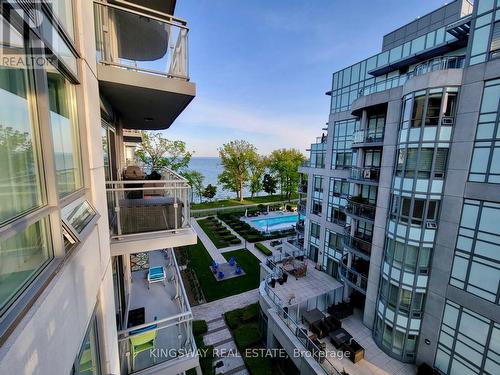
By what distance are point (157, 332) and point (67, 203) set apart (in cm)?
613

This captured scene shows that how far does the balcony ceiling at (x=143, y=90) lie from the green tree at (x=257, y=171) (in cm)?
4547

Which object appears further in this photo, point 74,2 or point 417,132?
point 417,132

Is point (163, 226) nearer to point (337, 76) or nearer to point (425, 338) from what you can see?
point (425, 338)

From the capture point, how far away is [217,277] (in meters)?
19.8

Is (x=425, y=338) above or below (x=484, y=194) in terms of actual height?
below

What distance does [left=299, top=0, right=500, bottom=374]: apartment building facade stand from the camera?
8.49 m

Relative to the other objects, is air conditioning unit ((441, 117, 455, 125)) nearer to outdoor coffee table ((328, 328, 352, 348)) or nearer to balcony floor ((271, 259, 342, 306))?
outdoor coffee table ((328, 328, 352, 348))

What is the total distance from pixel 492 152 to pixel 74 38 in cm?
1242

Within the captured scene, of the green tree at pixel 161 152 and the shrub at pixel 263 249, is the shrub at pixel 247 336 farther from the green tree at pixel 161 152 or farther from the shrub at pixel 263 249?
the green tree at pixel 161 152

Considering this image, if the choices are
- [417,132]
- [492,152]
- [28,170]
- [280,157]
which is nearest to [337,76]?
[417,132]

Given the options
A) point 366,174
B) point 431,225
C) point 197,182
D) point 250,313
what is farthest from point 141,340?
point 197,182

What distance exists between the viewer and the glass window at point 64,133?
2412mm

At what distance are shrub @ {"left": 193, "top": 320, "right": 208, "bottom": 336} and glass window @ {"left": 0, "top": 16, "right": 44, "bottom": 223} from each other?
1472 centimetres

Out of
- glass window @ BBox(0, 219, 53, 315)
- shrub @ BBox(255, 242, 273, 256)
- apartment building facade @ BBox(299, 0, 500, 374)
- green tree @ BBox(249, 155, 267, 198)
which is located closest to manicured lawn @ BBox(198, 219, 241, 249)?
shrub @ BBox(255, 242, 273, 256)
